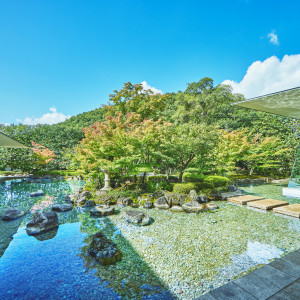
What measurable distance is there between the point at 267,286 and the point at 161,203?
5.36m

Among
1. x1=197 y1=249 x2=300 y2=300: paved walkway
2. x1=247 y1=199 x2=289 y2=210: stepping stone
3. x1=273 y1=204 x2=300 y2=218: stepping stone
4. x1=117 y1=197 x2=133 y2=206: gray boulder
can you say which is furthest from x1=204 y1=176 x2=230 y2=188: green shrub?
x1=197 y1=249 x2=300 y2=300: paved walkway

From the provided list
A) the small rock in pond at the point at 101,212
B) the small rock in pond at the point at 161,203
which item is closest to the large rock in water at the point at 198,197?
the small rock in pond at the point at 161,203

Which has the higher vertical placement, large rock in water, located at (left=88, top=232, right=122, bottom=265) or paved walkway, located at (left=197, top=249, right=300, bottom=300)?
paved walkway, located at (left=197, top=249, right=300, bottom=300)

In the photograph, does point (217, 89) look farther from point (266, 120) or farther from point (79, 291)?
point (79, 291)

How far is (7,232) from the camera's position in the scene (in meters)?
5.23

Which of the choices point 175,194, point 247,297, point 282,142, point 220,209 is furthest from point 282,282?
point 282,142

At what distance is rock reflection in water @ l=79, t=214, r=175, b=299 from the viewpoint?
2.93 meters

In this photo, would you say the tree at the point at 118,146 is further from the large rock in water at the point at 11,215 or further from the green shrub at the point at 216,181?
the green shrub at the point at 216,181

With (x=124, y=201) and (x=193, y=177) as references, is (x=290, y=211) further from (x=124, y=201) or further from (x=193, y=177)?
(x=124, y=201)

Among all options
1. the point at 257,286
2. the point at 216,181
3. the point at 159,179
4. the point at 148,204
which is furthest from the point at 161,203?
the point at 257,286

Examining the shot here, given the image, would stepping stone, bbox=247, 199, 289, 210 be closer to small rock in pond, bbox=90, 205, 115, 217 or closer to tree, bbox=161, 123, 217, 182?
tree, bbox=161, 123, 217, 182

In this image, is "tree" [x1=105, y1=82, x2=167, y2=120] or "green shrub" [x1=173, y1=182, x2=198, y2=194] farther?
"tree" [x1=105, y1=82, x2=167, y2=120]

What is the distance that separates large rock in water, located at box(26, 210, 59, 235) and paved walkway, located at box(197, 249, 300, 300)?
500 cm

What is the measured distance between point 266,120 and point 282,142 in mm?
3522
